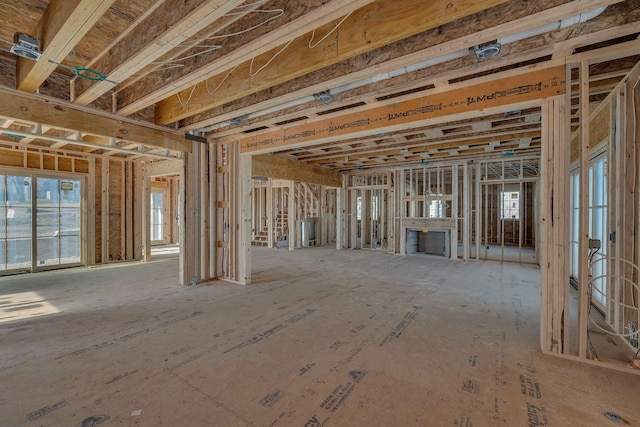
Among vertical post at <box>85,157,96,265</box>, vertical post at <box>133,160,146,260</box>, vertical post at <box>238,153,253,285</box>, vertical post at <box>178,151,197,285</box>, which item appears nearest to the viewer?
vertical post at <box>178,151,197,285</box>

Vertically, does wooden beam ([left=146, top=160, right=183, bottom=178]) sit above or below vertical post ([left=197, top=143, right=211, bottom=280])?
above

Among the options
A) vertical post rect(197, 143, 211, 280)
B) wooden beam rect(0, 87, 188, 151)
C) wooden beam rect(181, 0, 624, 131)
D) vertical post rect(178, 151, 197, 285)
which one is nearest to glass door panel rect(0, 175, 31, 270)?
wooden beam rect(0, 87, 188, 151)

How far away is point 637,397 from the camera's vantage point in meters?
2.13

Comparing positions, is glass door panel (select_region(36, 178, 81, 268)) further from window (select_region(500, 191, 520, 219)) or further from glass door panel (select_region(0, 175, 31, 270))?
window (select_region(500, 191, 520, 219))

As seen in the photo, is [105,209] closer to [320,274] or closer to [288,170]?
[288,170]

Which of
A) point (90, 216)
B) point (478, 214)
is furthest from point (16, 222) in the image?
point (478, 214)

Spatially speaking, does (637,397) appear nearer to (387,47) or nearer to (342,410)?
(342,410)

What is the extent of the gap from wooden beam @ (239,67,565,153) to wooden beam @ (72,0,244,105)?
2355 millimetres

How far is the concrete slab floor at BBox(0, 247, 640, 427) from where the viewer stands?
193 centimetres

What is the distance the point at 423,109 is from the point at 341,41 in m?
1.52

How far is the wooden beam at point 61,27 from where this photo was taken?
2070 millimetres

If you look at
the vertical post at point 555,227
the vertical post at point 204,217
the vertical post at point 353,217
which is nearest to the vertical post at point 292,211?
the vertical post at point 353,217

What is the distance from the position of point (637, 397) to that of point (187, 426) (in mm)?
3216

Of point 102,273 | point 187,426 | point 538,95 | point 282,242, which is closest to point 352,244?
point 282,242
